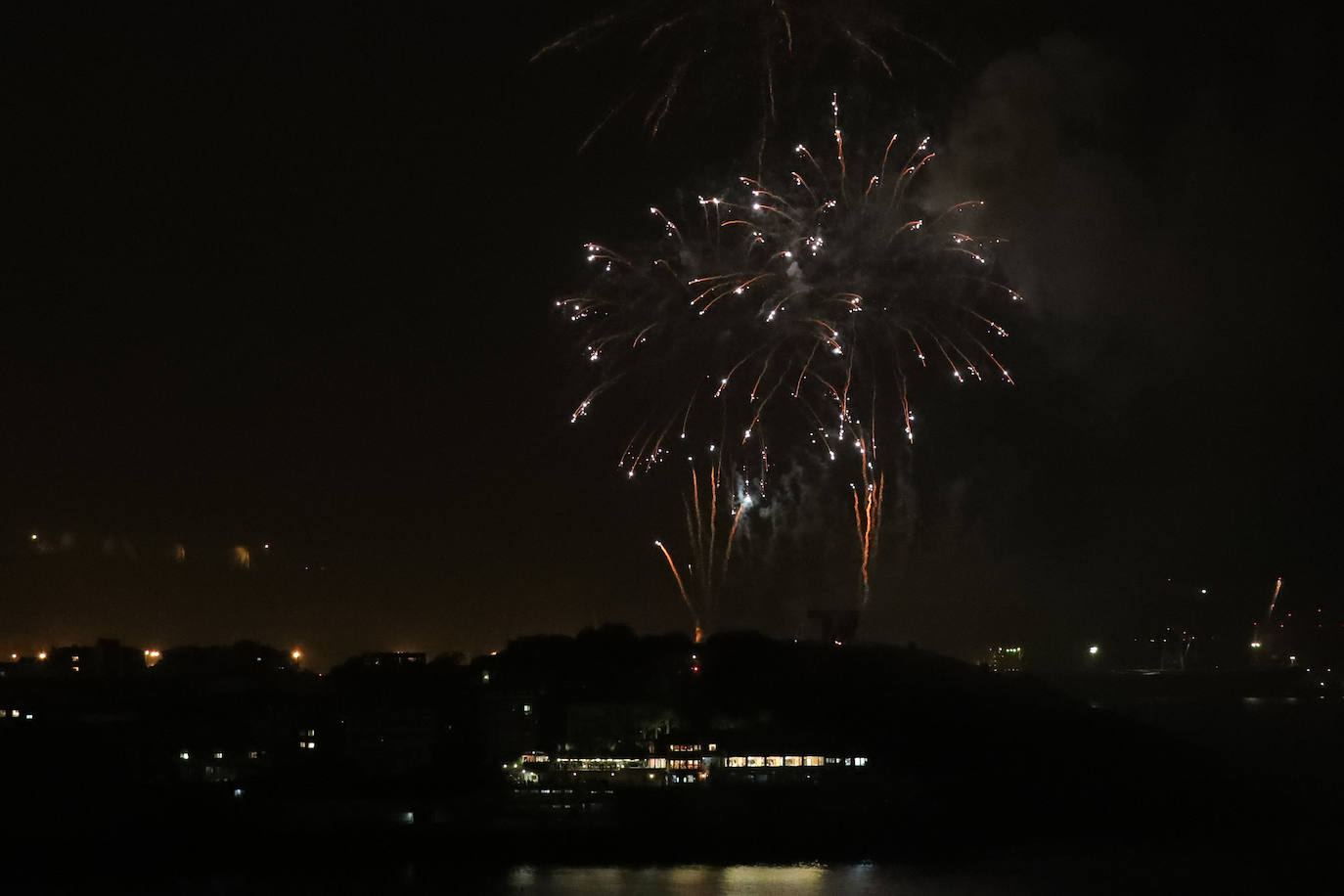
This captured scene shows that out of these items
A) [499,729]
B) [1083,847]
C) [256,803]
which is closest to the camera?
[1083,847]

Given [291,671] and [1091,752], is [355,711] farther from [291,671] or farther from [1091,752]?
[1091,752]

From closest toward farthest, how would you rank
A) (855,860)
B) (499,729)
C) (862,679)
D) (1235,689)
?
(855,860) → (499,729) → (862,679) → (1235,689)

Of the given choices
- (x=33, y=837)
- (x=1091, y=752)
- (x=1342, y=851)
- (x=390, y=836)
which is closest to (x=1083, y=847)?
(x=1342, y=851)

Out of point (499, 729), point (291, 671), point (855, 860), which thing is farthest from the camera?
point (291, 671)

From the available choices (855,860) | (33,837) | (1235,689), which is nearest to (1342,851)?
(855,860)

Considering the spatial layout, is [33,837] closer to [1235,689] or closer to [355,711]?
[355,711]

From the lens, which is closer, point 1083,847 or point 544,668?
point 1083,847

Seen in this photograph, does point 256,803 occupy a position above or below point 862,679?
below

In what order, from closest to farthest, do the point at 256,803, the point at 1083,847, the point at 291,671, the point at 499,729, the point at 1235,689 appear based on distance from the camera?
the point at 1083,847 → the point at 256,803 → the point at 499,729 → the point at 291,671 → the point at 1235,689

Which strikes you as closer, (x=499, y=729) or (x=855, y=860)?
(x=855, y=860)
